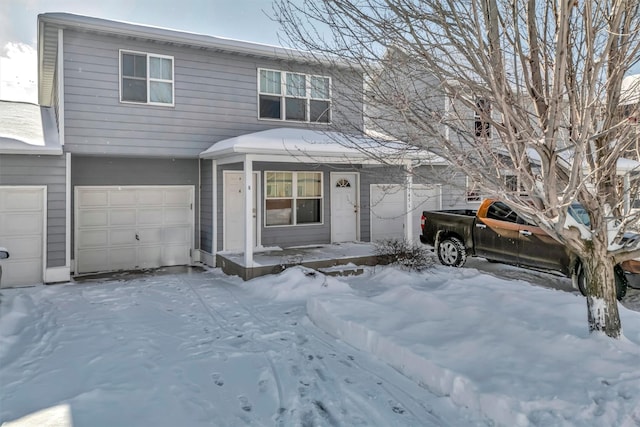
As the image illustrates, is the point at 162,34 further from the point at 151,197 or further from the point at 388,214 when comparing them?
the point at 388,214

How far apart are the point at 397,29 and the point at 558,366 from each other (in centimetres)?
350

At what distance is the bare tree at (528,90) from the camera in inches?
142

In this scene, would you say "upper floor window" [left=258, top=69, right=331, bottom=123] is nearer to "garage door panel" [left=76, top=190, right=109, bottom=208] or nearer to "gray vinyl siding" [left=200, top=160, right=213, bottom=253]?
"gray vinyl siding" [left=200, top=160, right=213, bottom=253]

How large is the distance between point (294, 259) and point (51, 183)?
5.43 m

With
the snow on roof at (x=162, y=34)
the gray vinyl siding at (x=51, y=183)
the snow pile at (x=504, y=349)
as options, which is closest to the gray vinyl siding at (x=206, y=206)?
the snow on roof at (x=162, y=34)

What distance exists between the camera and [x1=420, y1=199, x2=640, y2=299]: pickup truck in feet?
26.2

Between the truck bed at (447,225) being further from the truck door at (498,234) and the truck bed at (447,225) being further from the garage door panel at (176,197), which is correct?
the garage door panel at (176,197)

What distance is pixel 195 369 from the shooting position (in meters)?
4.70

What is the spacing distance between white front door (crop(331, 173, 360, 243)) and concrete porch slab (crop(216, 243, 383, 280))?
1.09 meters

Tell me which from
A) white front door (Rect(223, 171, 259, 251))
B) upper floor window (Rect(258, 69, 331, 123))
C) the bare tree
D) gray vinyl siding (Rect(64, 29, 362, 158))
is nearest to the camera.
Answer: the bare tree

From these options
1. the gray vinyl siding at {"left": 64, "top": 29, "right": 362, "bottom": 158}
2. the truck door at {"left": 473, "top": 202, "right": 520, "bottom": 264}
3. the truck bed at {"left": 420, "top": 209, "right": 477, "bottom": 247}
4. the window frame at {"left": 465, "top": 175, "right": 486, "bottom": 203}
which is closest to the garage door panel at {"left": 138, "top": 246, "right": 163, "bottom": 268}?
the gray vinyl siding at {"left": 64, "top": 29, "right": 362, "bottom": 158}

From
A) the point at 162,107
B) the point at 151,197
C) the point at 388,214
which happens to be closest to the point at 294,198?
the point at 388,214

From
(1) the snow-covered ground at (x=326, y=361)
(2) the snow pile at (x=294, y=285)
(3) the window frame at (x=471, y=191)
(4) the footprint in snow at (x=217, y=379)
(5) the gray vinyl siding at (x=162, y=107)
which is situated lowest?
(4) the footprint in snow at (x=217, y=379)

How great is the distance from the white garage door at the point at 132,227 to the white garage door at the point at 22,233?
1.06 m
